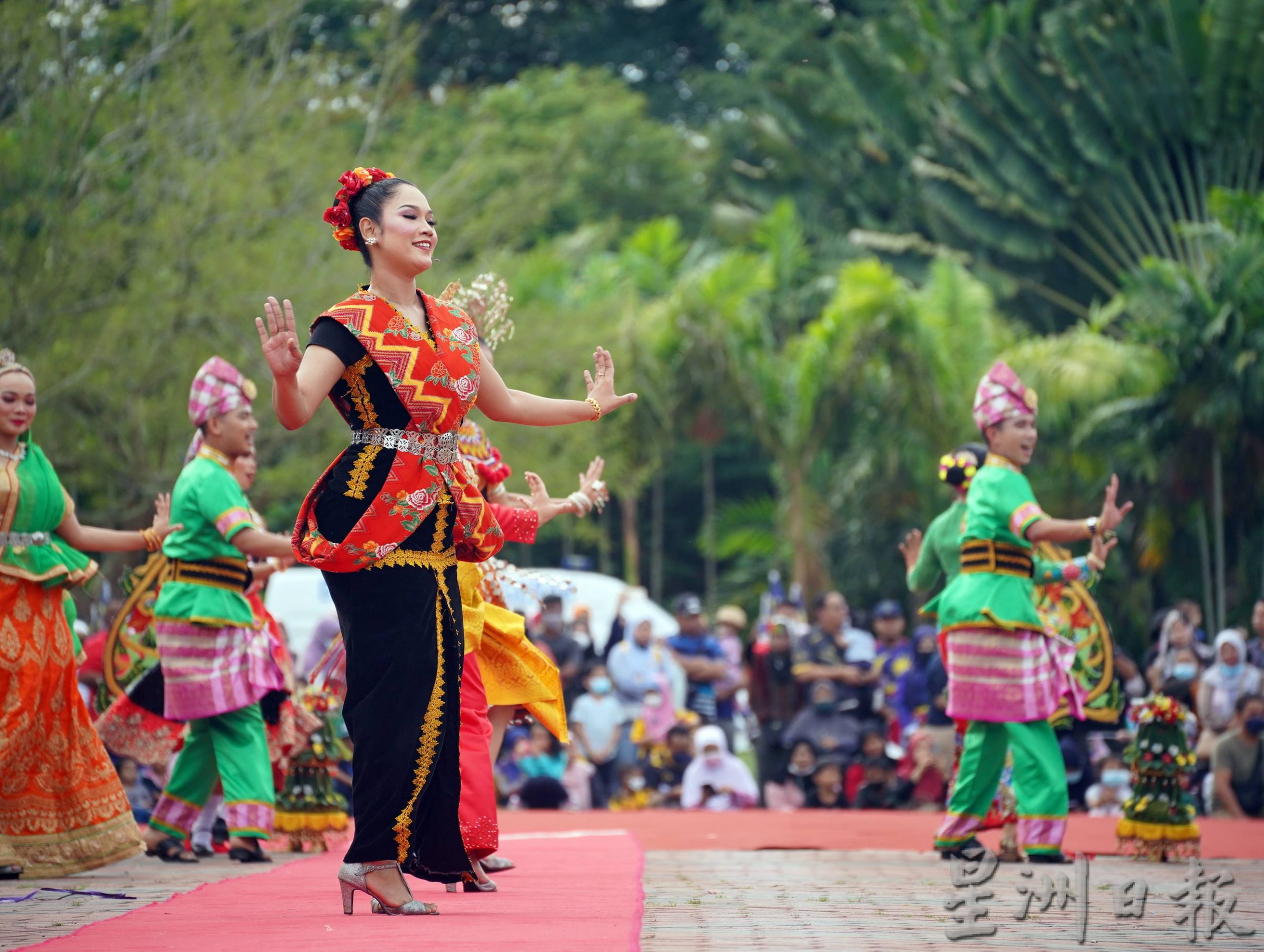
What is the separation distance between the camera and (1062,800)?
7.23m

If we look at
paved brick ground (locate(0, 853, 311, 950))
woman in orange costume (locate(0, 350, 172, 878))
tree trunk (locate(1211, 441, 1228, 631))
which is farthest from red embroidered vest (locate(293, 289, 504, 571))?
A: tree trunk (locate(1211, 441, 1228, 631))

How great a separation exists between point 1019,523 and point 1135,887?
5.55 ft

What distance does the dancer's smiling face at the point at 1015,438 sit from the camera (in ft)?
24.0

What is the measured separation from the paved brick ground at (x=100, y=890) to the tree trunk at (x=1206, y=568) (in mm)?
12103

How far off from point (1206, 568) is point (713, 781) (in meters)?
7.86

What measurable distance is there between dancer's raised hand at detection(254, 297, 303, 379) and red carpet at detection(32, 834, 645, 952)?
142 centimetres

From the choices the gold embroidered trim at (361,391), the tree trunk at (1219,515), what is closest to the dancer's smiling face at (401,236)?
the gold embroidered trim at (361,391)

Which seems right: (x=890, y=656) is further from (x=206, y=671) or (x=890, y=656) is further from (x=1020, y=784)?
(x=206, y=671)

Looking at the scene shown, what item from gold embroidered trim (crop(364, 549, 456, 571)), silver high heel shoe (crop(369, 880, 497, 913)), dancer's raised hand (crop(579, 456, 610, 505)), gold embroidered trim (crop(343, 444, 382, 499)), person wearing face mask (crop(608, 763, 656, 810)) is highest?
dancer's raised hand (crop(579, 456, 610, 505))

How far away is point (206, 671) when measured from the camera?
7043mm

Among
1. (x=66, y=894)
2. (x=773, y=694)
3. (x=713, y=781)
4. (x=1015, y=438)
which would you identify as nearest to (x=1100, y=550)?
(x=1015, y=438)

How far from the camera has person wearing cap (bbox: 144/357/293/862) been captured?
23.0 feet

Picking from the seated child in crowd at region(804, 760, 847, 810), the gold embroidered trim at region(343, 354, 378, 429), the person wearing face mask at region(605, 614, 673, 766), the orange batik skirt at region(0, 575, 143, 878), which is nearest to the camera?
the gold embroidered trim at region(343, 354, 378, 429)

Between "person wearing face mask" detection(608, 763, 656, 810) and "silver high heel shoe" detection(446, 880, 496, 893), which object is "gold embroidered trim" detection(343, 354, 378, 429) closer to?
"silver high heel shoe" detection(446, 880, 496, 893)
